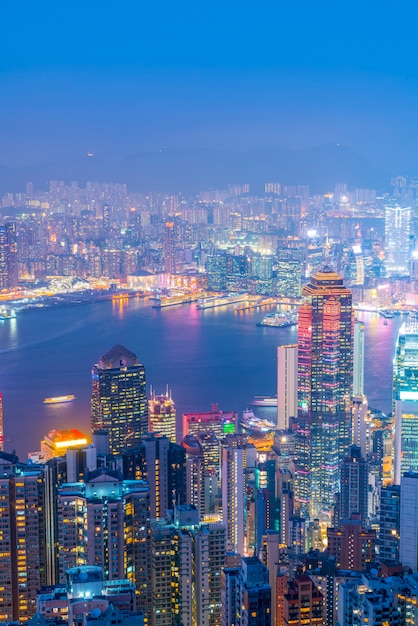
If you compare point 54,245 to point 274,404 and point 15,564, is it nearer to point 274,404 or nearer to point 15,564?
point 274,404

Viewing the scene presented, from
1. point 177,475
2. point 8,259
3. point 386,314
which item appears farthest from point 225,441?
point 8,259

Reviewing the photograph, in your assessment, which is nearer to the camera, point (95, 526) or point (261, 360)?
point (95, 526)

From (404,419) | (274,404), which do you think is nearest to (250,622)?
(404,419)

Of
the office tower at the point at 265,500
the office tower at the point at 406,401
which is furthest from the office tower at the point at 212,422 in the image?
the office tower at the point at 406,401

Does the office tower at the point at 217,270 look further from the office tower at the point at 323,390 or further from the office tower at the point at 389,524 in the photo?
the office tower at the point at 389,524

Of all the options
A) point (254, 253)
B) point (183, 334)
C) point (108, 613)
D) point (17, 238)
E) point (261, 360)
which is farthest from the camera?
point (254, 253)

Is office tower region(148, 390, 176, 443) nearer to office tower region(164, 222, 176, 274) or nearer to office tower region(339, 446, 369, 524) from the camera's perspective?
office tower region(339, 446, 369, 524)

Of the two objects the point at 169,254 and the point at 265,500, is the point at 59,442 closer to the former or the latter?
the point at 265,500
